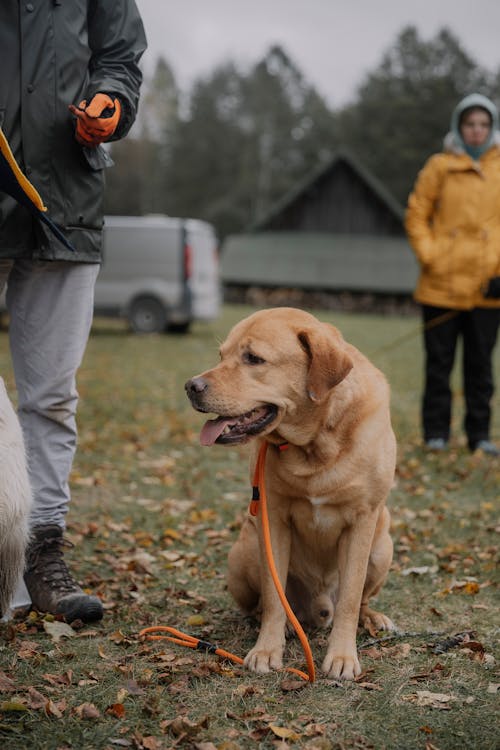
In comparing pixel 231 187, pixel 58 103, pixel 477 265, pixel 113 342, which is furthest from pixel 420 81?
pixel 58 103

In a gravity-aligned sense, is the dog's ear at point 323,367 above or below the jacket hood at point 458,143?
below

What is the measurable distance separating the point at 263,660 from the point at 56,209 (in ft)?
6.25

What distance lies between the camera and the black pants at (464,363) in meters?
6.69

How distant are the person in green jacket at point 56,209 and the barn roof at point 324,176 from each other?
33964 mm

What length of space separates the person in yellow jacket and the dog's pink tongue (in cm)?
419

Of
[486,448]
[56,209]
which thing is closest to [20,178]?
[56,209]

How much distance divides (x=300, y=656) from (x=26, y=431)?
145cm

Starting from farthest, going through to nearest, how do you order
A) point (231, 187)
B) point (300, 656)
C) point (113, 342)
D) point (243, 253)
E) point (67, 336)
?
point (231, 187) → point (243, 253) → point (113, 342) → point (67, 336) → point (300, 656)

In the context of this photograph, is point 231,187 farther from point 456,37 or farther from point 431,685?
point 431,685

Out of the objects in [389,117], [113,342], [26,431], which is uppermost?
[389,117]

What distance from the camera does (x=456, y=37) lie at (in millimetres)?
55938

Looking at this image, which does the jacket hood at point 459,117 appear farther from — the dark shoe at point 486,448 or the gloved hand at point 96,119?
the gloved hand at point 96,119

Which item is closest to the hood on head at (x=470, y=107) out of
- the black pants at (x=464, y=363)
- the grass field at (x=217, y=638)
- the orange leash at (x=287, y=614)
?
the black pants at (x=464, y=363)

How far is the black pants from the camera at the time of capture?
6.69 metres
